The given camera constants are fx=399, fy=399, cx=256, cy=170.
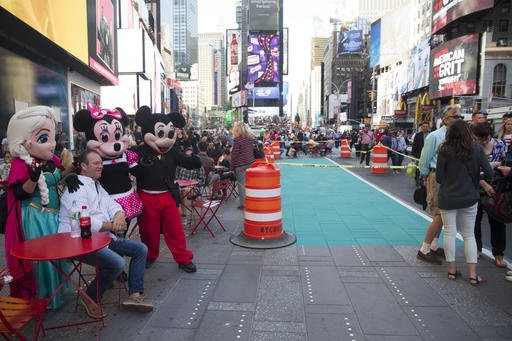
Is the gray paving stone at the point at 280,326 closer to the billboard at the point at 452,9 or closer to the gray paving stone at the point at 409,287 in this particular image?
the gray paving stone at the point at 409,287

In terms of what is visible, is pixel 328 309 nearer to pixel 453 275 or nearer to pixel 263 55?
pixel 453 275

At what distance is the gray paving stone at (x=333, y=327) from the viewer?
3.26 m

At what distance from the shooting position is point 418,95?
61906 mm

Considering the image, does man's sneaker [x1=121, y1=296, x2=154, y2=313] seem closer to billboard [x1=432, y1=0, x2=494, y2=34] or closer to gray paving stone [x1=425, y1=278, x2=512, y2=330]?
gray paving stone [x1=425, y1=278, x2=512, y2=330]

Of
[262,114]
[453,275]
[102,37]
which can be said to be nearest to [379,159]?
[453,275]

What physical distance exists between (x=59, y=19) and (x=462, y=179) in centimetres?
1207

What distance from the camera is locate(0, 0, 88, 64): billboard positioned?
29.9 ft

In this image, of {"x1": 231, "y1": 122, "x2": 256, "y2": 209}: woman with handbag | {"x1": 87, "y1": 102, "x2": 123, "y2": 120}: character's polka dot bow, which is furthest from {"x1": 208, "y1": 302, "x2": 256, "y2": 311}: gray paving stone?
{"x1": 231, "y1": 122, "x2": 256, "y2": 209}: woman with handbag

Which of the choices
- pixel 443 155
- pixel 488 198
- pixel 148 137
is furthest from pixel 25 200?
pixel 488 198

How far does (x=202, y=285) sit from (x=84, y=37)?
1385cm

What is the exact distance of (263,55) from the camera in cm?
7994

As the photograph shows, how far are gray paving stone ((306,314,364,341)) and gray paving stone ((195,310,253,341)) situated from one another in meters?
0.54

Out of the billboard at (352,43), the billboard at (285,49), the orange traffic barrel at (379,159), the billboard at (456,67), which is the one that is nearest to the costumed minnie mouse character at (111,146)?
the orange traffic barrel at (379,159)

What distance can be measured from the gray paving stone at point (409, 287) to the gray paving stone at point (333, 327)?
2.42 ft
